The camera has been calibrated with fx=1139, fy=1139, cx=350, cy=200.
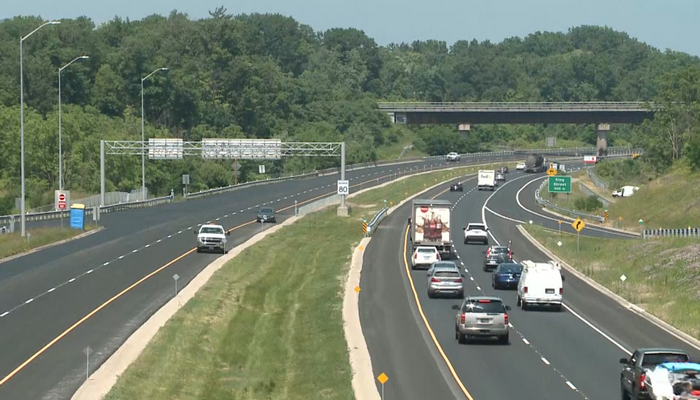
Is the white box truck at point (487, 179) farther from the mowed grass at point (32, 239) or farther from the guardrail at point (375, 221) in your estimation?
the mowed grass at point (32, 239)

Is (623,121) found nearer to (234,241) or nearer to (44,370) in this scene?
(234,241)

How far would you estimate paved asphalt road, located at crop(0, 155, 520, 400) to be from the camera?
33969 millimetres

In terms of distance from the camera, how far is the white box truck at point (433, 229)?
231ft

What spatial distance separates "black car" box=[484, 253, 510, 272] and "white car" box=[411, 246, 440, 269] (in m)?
2.85

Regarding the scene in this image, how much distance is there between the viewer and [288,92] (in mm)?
197250

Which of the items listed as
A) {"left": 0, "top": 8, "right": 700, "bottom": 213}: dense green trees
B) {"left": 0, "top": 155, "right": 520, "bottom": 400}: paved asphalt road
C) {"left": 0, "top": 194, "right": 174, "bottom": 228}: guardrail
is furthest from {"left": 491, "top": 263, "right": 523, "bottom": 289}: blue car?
{"left": 0, "top": 8, "right": 700, "bottom": 213}: dense green trees

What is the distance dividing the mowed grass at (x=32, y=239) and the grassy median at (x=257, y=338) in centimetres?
1207

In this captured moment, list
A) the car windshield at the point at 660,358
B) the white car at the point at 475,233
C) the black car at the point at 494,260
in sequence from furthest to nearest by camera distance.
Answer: the white car at the point at 475,233 < the black car at the point at 494,260 < the car windshield at the point at 660,358

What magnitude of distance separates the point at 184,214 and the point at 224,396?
217 feet

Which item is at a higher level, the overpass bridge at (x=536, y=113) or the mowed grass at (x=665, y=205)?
the overpass bridge at (x=536, y=113)

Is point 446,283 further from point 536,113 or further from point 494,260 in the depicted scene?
point 536,113

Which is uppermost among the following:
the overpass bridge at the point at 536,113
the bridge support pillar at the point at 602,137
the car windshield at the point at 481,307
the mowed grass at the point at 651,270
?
the overpass bridge at the point at 536,113

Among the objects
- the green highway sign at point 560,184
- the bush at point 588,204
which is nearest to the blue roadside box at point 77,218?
the green highway sign at point 560,184

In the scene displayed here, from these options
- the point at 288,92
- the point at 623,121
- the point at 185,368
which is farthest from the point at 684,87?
the point at 185,368
